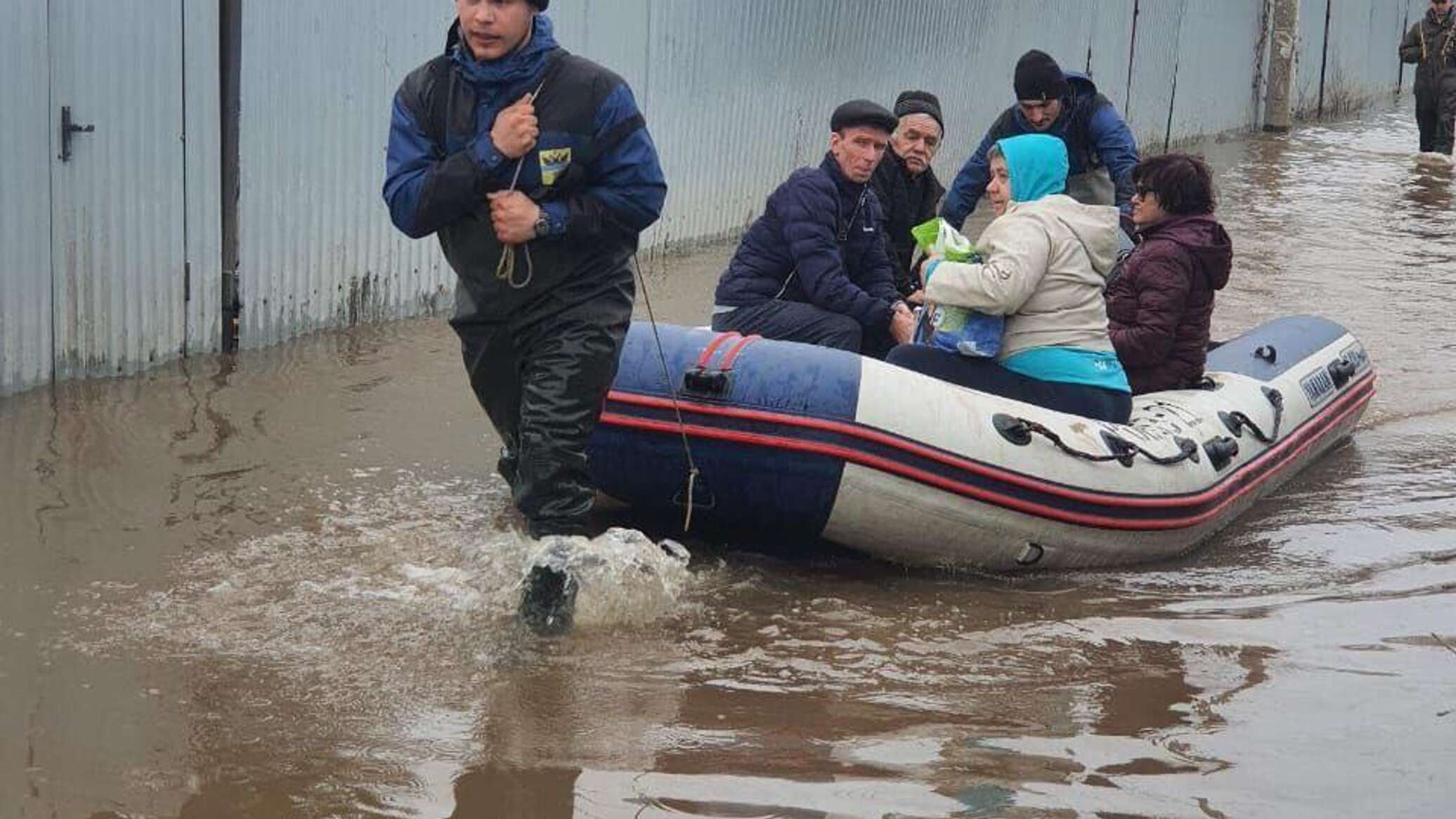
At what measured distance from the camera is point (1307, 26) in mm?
25047

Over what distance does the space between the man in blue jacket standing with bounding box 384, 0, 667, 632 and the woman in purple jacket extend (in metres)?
2.51

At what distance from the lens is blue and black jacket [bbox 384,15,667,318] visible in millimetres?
5676

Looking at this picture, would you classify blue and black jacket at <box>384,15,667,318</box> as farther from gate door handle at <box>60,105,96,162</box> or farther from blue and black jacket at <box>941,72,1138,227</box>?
blue and black jacket at <box>941,72,1138,227</box>

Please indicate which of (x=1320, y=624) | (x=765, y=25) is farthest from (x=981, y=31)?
(x=1320, y=624)

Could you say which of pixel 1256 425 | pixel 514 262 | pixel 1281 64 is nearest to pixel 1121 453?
pixel 1256 425

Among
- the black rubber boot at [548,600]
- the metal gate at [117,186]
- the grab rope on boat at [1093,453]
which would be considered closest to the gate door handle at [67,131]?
the metal gate at [117,186]

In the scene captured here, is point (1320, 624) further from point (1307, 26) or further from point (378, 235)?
point (1307, 26)

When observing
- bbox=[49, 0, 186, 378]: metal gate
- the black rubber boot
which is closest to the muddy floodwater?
the black rubber boot

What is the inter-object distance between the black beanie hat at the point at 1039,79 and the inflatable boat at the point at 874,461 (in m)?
2.42

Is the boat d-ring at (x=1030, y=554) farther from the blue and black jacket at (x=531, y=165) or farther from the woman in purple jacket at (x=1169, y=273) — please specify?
the blue and black jacket at (x=531, y=165)

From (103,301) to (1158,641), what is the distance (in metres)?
4.55

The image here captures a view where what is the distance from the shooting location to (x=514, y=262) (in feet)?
18.8

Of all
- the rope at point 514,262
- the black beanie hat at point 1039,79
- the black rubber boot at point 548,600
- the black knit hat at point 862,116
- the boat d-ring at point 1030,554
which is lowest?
the boat d-ring at point 1030,554

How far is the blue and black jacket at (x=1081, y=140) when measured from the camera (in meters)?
9.31
